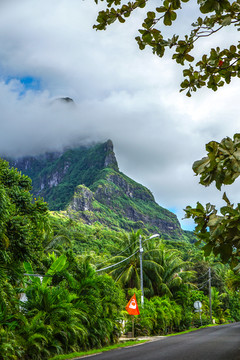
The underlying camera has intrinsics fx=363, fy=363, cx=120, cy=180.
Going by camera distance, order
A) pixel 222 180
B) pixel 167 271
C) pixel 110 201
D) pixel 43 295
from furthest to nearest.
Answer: pixel 110 201 < pixel 167 271 < pixel 43 295 < pixel 222 180

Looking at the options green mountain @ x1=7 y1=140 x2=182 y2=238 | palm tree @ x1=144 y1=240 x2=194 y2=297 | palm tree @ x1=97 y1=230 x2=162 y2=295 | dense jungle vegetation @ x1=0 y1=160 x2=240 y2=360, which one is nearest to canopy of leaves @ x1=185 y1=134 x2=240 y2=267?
dense jungle vegetation @ x1=0 y1=160 x2=240 y2=360

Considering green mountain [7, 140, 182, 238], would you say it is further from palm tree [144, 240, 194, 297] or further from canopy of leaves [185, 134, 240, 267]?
canopy of leaves [185, 134, 240, 267]

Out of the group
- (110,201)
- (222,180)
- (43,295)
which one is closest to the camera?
(222,180)

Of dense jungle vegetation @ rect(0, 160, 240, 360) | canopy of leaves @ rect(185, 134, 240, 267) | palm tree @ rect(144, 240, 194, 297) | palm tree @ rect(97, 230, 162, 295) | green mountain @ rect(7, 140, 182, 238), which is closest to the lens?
canopy of leaves @ rect(185, 134, 240, 267)

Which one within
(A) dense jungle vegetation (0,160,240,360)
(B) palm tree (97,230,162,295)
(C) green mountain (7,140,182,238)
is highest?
(C) green mountain (7,140,182,238)

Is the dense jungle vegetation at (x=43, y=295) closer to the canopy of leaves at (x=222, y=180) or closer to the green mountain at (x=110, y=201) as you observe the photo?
the canopy of leaves at (x=222, y=180)

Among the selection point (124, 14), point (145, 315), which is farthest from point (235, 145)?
point (145, 315)

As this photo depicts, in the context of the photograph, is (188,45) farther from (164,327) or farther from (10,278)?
(164,327)

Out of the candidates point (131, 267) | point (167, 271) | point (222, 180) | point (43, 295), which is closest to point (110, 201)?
point (167, 271)

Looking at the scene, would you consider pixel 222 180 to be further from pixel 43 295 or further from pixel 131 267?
pixel 131 267

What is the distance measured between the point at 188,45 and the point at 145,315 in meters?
19.9

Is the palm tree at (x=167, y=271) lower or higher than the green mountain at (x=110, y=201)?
lower

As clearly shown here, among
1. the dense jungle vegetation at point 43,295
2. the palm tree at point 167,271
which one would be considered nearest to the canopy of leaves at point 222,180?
the dense jungle vegetation at point 43,295

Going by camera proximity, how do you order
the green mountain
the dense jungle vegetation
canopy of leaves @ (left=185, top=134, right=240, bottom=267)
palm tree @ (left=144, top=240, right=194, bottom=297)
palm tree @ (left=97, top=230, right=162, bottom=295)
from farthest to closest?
the green mountain
palm tree @ (left=144, top=240, right=194, bottom=297)
palm tree @ (left=97, top=230, right=162, bottom=295)
the dense jungle vegetation
canopy of leaves @ (left=185, top=134, right=240, bottom=267)
